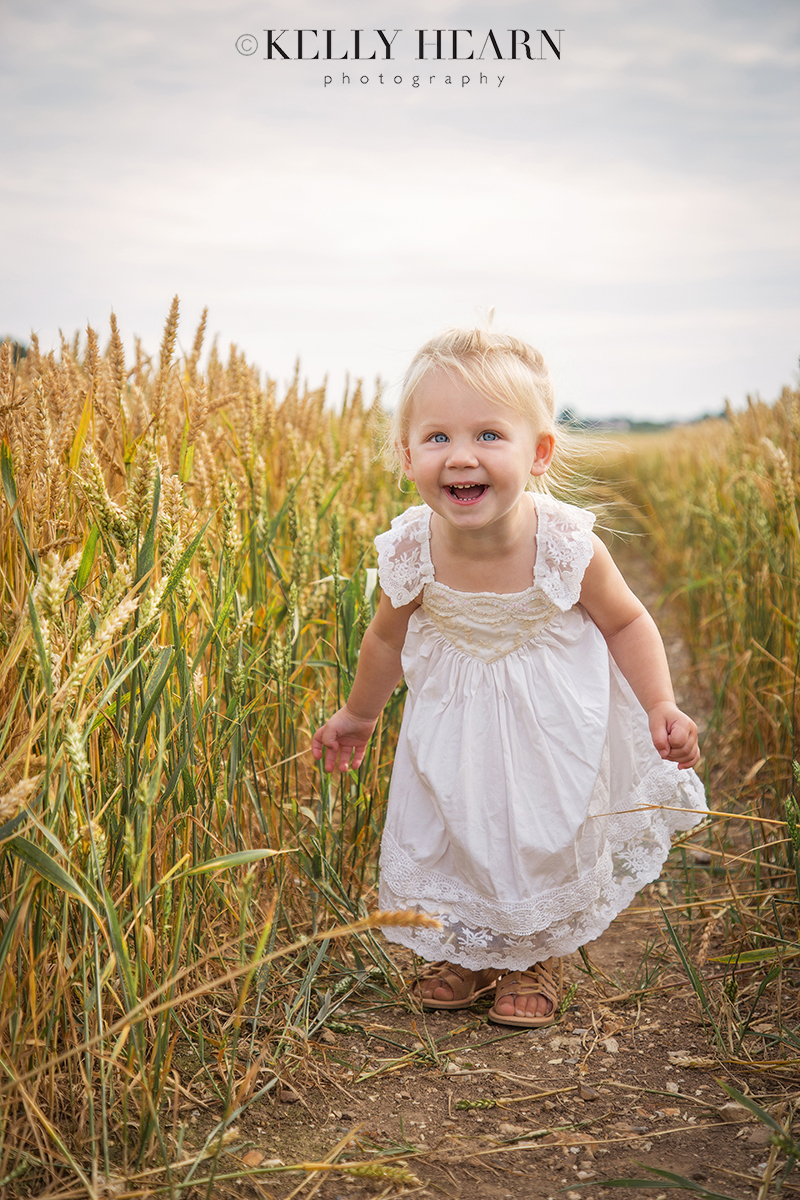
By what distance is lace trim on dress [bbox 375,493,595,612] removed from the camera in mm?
1566

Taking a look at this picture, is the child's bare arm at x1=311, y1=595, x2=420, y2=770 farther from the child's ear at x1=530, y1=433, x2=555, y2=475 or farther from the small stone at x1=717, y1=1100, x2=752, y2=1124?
the small stone at x1=717, y1=1100, x2=752, y2=1124

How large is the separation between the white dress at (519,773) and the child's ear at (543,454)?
82mm

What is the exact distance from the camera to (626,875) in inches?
65.2

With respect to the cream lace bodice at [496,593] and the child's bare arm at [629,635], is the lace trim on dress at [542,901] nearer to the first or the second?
the child's bare arm at [629,635]

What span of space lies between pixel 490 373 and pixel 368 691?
0.60 metres

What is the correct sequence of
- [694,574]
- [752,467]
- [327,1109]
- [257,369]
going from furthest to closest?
[694,574] → [752,467] → [257,369] → [327,1109]

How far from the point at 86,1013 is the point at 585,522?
1078mm

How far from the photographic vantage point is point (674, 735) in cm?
147

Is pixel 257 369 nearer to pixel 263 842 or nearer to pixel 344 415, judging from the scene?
pixel 344 415

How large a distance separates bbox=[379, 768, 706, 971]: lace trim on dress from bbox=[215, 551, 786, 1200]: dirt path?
122 mm

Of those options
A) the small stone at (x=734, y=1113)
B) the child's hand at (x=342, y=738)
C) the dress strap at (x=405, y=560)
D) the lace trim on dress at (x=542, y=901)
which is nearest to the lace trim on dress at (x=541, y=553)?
the dress strap at (x=405, y=560)

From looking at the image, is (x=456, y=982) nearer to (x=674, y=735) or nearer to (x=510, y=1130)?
(x=510, y=1130)

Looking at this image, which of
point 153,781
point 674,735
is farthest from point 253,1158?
point 674,735

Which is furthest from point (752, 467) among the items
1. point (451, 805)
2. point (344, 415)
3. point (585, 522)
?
point (451, 805)
